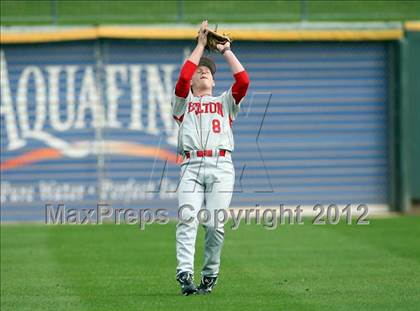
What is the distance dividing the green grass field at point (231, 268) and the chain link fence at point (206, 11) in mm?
3558

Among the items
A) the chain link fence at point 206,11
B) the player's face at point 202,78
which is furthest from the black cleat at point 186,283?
the chain link fence at point 206,11

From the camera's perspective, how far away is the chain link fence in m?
16.8

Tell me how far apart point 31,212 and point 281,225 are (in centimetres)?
389

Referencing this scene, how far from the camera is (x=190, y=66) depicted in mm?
8258

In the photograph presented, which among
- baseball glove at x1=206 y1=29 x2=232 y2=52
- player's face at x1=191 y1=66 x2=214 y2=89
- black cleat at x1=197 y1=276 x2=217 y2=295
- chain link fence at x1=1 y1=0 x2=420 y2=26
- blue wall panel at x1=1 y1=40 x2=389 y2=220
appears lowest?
black cleat at x1=197 y1=276 x2=217 y2=295

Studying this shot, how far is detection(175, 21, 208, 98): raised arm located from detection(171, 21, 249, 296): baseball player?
0.01 metres

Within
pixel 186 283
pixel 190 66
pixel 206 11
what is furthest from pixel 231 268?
pixel 206 11

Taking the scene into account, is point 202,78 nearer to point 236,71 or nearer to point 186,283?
point 236,71

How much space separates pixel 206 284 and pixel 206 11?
916cm

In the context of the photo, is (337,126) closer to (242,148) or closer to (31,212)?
(242,148)

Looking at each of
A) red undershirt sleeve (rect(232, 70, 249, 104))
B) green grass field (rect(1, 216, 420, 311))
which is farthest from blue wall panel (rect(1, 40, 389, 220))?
red undershirt sleeve (rect(232, 70, 249, 104))

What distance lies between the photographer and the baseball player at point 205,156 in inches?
330

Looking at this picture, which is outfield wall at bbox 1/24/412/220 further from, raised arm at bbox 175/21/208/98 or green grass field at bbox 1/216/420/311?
raised arm at bbox 175/21/208/98

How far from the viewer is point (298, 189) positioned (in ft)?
54.9
